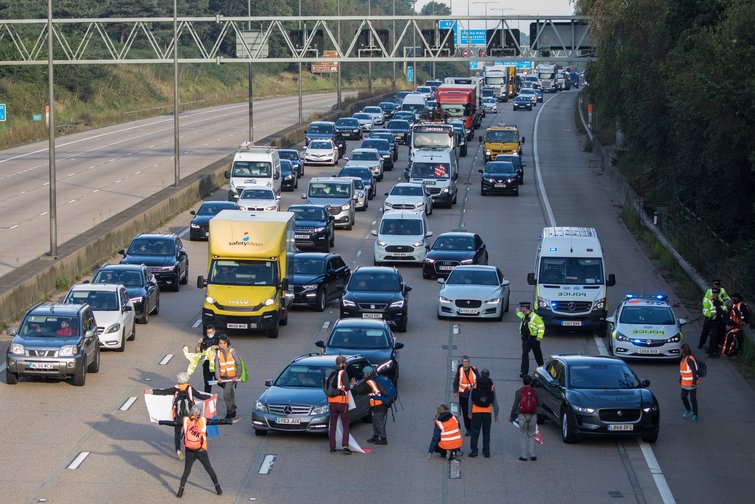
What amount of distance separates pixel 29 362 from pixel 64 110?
83251 mm

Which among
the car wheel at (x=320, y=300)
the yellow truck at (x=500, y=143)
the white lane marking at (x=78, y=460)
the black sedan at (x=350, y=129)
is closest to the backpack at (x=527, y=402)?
the white lane marking at (x=78, y=460)

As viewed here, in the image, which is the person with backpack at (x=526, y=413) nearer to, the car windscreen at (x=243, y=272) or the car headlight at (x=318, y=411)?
the car headlight at (x=318, y=411)

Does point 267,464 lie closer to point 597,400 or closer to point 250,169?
point 597,400

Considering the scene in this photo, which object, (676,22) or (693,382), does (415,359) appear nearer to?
(693,382)

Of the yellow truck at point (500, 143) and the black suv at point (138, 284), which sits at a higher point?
the yellow truck at point (500, 143)

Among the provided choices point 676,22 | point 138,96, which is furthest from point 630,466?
point 138,96

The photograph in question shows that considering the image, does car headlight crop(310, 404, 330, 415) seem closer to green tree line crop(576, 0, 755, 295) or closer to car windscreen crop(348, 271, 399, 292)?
car windscreen crop(348, 271, 399, 292)

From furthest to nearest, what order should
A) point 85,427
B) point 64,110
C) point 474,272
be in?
point 64,110, point 474,272, point 85,427

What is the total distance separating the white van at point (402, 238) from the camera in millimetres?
40469

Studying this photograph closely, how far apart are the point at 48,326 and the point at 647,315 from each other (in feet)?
40.8

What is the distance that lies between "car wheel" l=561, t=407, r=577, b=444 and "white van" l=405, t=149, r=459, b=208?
1259 inches

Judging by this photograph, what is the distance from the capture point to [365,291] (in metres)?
32.5

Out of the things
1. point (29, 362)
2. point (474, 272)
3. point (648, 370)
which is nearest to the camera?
point (29, 362)

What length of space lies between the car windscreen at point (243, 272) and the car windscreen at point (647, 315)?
8.04 metres
